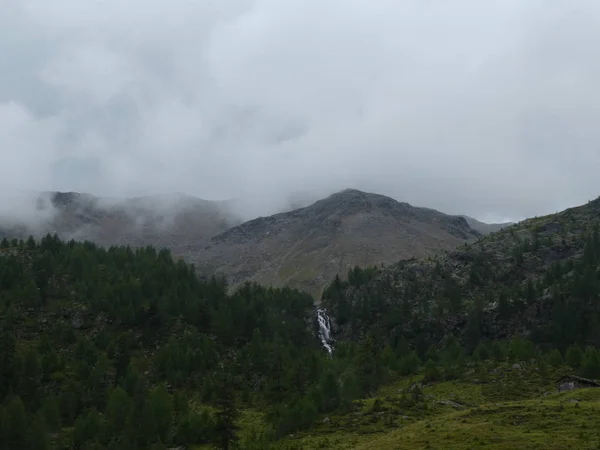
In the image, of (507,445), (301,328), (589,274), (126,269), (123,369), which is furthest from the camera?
(126,269)

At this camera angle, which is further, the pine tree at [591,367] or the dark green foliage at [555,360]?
the dark green foliage at [555,360]

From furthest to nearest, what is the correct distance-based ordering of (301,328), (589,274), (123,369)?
(301,328) < (589,274) < (123,369)

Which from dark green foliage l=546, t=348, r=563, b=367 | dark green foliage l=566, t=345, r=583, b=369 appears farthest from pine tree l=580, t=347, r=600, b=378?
dark green foliage l=546, t=348, r=563, b=367

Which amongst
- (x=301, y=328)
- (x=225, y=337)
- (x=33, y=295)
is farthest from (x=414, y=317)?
(x=33, y=295)

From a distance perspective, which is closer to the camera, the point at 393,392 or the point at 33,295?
the point at 393,392

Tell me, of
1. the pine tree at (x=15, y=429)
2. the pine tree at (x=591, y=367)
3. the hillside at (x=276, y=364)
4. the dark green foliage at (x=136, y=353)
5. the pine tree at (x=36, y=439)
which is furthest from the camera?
the pine tree at (x=591, y=367)

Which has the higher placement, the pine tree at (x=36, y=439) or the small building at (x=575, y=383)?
the pine tree at (x=36, y=439)

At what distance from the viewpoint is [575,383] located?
80562 millimetres

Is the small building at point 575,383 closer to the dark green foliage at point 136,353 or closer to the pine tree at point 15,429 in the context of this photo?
the dark green foliage at point 136,353

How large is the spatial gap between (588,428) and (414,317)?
129 metres

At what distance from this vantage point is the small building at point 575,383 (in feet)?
253

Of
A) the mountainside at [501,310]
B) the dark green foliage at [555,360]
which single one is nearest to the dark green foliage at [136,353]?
the mountainside at [501,310]

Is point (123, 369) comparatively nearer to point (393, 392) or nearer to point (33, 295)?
point (33, 295)

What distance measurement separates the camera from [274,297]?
199 metres
